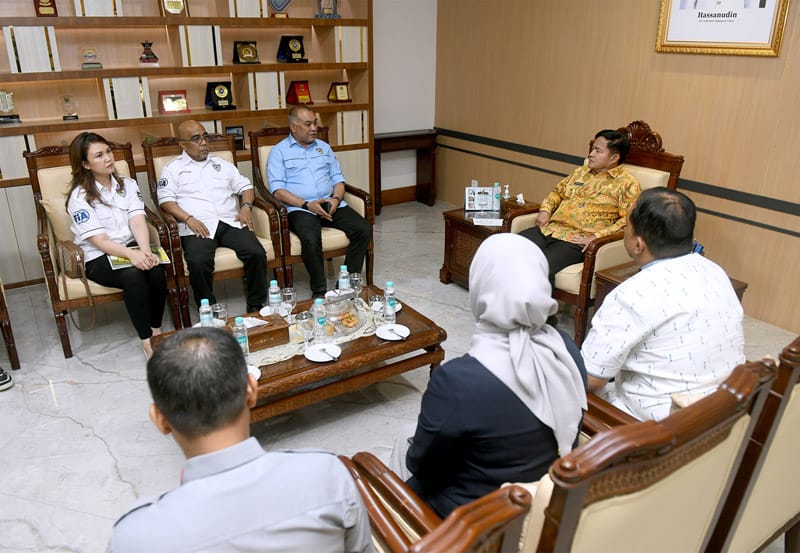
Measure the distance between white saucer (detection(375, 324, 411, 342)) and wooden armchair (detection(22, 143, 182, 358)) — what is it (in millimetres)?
1349

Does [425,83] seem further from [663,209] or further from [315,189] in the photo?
[663,209]

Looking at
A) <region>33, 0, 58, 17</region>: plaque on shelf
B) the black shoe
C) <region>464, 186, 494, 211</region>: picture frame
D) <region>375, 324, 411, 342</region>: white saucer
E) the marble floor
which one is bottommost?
the marble floor

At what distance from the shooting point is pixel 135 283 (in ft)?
10.1

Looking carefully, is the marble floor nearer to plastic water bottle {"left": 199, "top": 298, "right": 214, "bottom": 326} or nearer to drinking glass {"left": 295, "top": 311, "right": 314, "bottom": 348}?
drinking glass {"left": 295, "top": 311, "right": 314, "bottom": 348}

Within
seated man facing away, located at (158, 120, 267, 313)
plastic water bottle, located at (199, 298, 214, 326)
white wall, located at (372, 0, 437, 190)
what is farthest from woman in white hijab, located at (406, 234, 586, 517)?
white wall, located at (372, 0, 437, 190)

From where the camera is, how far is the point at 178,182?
11.8 ft

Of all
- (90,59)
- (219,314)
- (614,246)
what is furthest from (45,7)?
(614,246)

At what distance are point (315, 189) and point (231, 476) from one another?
10.4ft

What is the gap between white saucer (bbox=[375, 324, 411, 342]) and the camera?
103 inches

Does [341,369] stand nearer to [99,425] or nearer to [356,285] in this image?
[356,285]

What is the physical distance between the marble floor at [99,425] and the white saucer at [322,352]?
0.38 metres

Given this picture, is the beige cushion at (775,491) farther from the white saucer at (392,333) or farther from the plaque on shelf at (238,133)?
the plaque on shelf at (238,133)

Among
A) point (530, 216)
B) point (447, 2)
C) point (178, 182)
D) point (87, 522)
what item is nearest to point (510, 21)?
point (447, 2)

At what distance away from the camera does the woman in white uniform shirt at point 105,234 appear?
3096 millimetres
